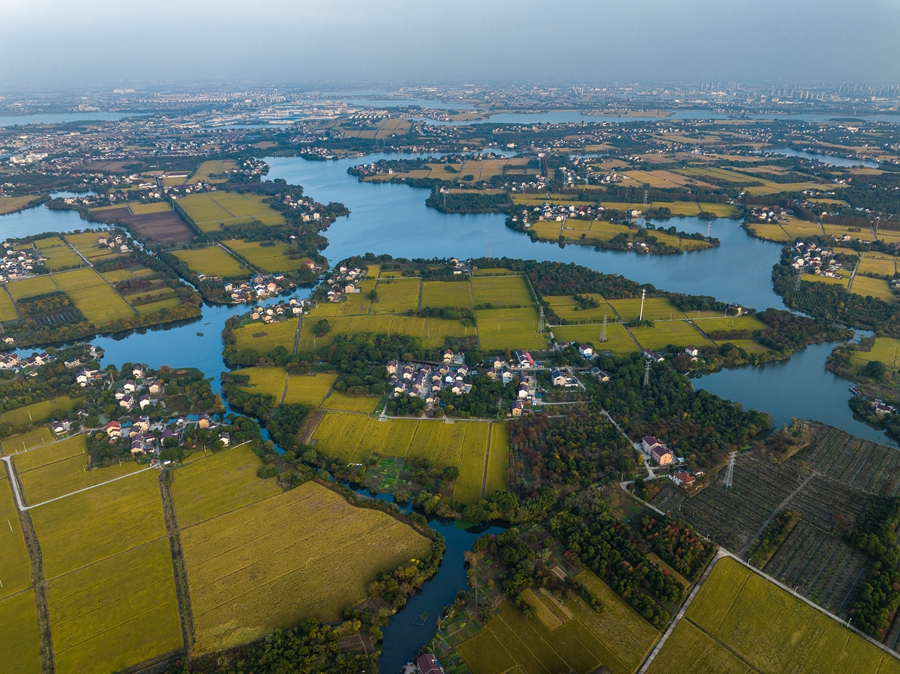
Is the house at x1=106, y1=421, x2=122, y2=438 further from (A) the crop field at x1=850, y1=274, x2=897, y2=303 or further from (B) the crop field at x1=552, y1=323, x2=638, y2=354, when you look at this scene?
(A) the crop field at x1=850, y1=274, x2=897, y2=303

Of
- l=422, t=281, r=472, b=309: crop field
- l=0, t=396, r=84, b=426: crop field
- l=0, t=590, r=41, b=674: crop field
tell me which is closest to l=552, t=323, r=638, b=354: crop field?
l=422, t=281, r=472, b=309: crop field

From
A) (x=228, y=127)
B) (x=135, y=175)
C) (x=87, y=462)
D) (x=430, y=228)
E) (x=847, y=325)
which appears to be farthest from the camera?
(x=228, y=127)

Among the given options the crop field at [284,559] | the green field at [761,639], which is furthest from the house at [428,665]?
the green field at [761,639]

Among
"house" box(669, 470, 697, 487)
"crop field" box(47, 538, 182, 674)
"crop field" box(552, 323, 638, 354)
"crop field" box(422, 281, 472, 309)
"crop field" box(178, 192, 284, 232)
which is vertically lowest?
"crop field" box(47, 538, 182, 674)

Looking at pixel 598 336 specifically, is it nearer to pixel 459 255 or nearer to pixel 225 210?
pixel 459 255

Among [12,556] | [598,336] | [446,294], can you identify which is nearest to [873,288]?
[598,336]

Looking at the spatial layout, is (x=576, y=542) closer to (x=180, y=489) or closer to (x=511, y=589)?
(x=511, y=589)

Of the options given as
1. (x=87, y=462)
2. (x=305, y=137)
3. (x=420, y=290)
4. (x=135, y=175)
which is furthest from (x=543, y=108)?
(x=87, y=462)

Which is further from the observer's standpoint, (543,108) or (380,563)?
(543,108)
